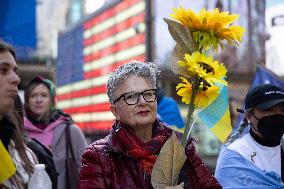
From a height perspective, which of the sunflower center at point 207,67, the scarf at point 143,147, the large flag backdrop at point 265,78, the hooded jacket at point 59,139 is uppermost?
the sunflower center at point 207,67

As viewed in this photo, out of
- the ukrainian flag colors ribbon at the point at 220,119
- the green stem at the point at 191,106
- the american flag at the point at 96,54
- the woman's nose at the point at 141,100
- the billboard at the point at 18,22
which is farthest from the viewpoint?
the american flag at the point at 96,54

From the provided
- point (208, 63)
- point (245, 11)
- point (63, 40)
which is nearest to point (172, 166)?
point (208, 63)

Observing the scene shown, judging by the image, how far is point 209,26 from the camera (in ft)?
7.77

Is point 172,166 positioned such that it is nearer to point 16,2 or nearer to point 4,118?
point 4,118

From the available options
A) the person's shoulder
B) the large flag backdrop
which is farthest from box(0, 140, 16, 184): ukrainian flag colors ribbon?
the large flag backdrop

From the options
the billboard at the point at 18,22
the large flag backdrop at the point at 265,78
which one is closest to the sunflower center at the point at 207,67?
the billboard at the point at 18,22

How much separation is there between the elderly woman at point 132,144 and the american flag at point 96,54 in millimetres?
6240

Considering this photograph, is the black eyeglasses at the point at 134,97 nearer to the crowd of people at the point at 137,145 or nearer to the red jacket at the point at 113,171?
the crowd of people at the point at 137,145

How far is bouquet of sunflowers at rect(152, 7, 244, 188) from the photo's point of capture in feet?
7.63

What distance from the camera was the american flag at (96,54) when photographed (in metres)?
9.48

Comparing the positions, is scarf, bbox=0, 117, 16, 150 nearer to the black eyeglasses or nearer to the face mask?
the black eyeglasses

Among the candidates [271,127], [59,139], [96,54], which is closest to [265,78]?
[271,127]

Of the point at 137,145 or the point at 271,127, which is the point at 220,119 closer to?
the point at 271,127

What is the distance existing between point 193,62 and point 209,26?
7.5 inches
